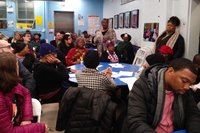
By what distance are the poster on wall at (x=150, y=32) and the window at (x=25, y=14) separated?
5439 millimetres

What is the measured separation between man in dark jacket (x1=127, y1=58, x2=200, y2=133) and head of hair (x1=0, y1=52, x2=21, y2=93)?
82 centimetres

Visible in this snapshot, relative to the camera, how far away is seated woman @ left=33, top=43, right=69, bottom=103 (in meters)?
2.98

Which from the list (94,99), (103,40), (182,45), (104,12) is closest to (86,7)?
(104,12)

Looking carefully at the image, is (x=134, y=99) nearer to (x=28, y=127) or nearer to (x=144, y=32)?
(x=28, y=127)

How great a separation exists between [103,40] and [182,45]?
2090mm

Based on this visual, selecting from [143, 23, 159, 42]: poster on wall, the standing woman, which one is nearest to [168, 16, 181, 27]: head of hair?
the standing woman

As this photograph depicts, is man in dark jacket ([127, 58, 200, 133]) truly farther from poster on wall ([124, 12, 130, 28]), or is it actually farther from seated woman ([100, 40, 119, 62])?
poster on wall ([124, 12, 130, 28])

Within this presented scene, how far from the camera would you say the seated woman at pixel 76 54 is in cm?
464

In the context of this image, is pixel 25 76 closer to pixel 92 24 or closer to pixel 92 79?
pixel 92 79

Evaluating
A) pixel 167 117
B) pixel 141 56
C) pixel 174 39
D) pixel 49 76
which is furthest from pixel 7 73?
pixel 141 56

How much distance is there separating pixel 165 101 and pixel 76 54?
10.7 feet

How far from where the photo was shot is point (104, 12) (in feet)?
33.0

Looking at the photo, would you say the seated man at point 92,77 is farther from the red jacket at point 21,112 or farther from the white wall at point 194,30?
the white wall at point 194,30

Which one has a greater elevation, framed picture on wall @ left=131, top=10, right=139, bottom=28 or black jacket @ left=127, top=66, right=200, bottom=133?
framed picture on wall @ left=131, top=10, right=139, bottom=28
